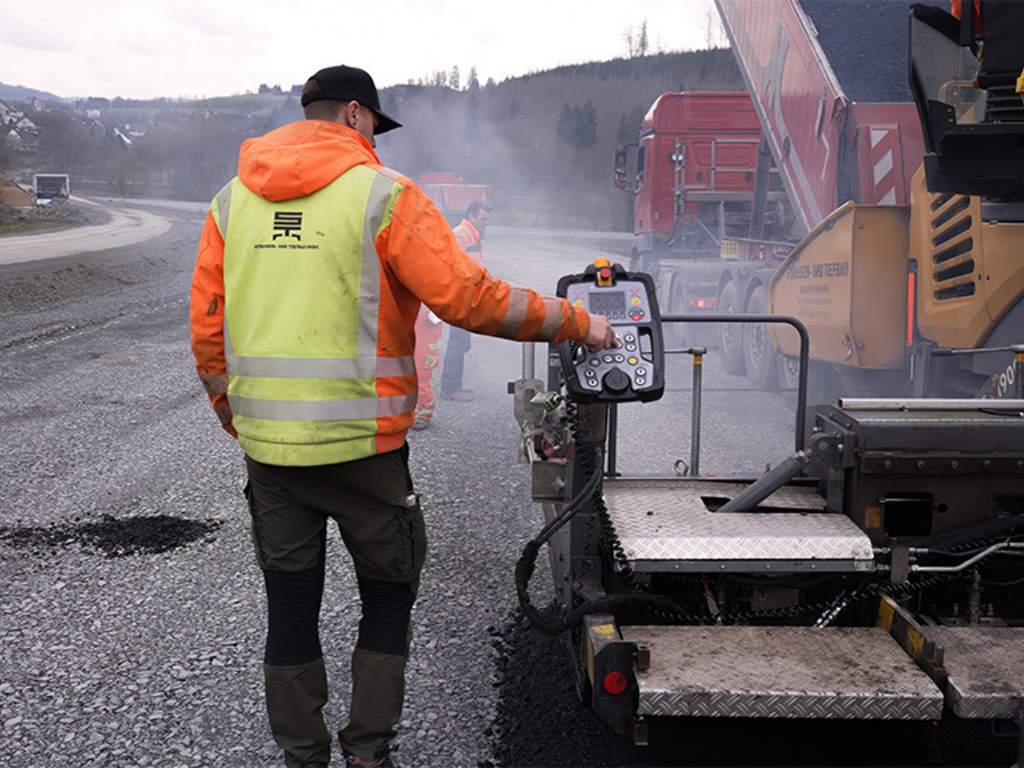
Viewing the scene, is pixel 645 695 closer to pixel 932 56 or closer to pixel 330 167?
pixel 330 167

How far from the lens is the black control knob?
2.88m

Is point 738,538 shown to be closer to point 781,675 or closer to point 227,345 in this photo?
point 781,675

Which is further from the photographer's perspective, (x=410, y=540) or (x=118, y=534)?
(x=118, y=534)

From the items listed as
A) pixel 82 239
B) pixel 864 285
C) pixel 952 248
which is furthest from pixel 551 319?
pixel 82 239

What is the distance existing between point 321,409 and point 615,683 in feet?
3.35

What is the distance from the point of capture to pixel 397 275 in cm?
263

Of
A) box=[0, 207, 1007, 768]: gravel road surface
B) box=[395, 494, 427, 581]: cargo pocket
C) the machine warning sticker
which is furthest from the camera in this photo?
the machine warning sticker

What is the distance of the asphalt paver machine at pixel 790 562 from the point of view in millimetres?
2623

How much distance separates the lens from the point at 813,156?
8602mm

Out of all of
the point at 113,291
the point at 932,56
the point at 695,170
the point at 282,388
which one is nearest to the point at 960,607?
the point at 282,388

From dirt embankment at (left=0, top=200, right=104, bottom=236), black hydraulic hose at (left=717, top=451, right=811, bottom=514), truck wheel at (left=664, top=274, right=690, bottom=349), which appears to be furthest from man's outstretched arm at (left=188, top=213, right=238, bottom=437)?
dirt embankment at (left=0, top=200, right=104, bottom=236)

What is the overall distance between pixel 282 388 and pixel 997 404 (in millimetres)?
2357

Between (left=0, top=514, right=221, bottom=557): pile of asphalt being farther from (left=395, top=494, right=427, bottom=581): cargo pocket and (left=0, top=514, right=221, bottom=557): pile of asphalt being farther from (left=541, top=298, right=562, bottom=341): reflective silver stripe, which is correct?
(left=541, top=298, right=562, bottom=341): reflective silver stripe

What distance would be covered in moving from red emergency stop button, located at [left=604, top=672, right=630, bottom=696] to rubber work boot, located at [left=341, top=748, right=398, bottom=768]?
0.72m
